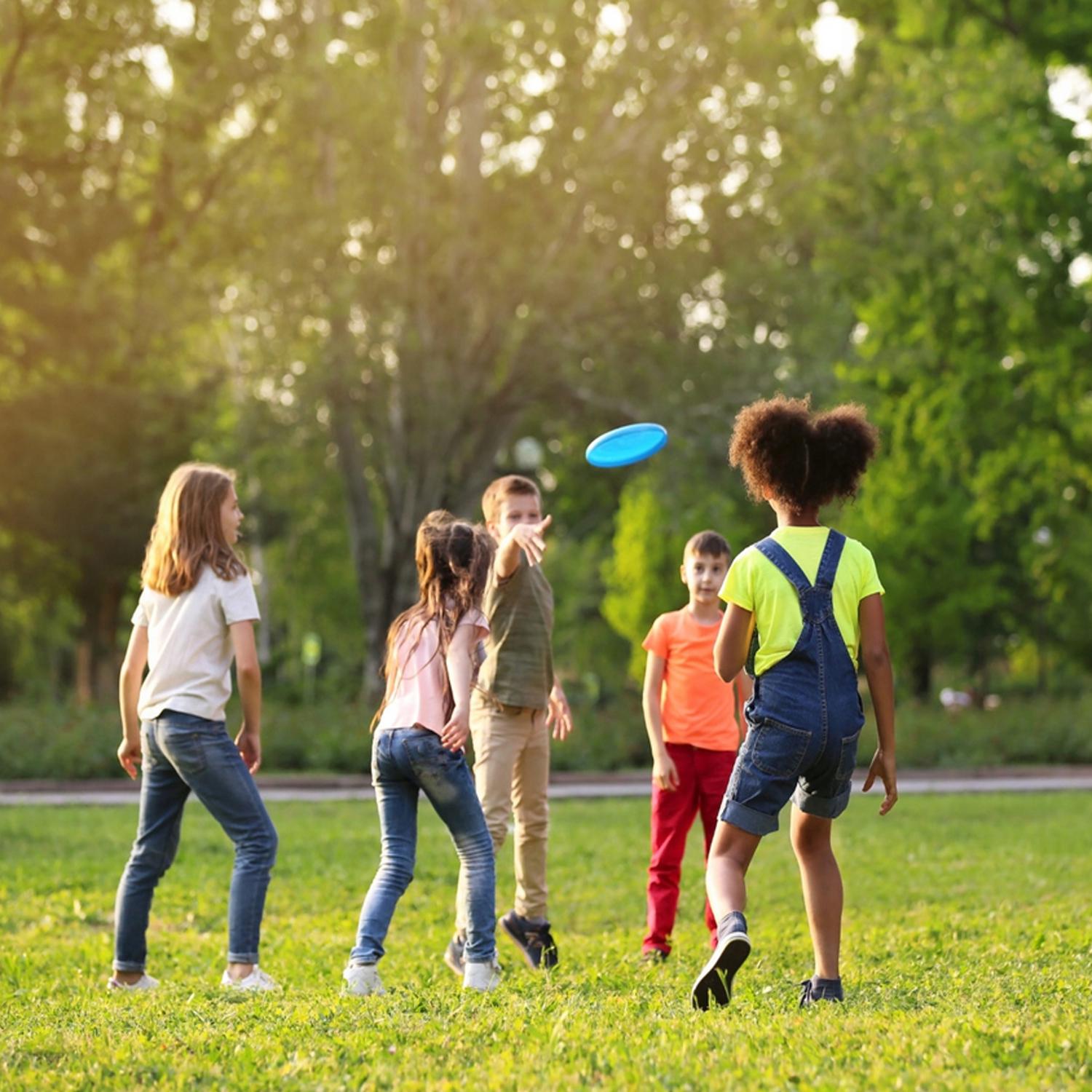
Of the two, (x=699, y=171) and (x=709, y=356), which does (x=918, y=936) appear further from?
(x=699, y=171)

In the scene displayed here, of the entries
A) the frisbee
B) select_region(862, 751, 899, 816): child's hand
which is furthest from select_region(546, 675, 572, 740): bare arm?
select_region(862, 751, 899, 816): child's hand

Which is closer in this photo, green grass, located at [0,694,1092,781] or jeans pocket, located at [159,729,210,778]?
jeans pocket, located at [159,729,210,778]

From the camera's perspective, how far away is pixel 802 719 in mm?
5094

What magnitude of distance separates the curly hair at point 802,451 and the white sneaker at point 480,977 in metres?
2.14

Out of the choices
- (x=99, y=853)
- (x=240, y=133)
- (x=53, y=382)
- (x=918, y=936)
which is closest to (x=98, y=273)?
(x=240, y=133)

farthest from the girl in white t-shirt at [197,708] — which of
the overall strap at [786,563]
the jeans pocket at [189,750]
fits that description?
the overall strap at [786,563]

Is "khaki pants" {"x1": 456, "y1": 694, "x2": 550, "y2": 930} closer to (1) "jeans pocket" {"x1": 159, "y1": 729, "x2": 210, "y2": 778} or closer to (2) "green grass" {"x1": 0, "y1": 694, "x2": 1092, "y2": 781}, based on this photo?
(1) "jeans pocket" {"x1": 159, "y1": 729, "x2": 210, "y2": 778}

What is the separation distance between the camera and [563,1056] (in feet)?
13.8

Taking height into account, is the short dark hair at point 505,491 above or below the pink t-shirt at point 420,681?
above

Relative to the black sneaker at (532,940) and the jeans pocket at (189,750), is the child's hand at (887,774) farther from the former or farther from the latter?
the jeans pocket at (189,750)

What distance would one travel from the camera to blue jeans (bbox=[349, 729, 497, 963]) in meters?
6.00

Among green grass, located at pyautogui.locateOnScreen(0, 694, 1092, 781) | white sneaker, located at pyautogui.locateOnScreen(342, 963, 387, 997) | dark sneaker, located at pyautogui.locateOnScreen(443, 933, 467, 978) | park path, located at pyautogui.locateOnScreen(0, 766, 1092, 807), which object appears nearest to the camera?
white sneaker, located at pyautogui.locateOnScreen(342, 963, 387, 997)

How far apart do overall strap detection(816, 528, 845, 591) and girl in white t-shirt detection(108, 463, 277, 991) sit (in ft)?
7.47

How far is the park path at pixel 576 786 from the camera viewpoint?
1797cm
